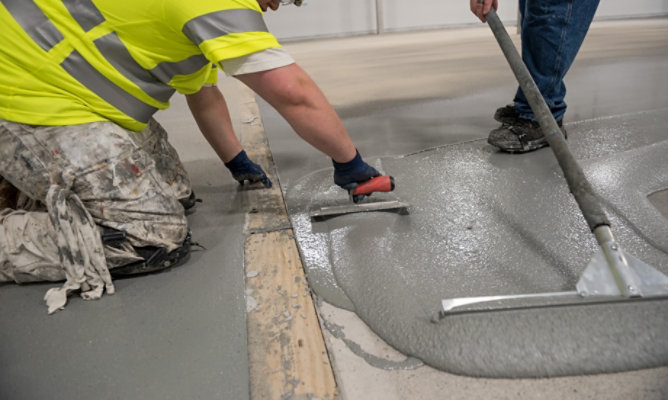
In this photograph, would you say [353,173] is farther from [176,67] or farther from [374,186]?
[176,67]

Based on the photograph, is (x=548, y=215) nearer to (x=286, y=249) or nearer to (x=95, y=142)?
(x=286, y=249)

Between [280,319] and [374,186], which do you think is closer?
[280,319]

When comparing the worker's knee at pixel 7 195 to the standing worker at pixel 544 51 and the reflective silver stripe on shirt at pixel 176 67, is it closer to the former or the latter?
the reflective silver stripe on shirt at pixel 176 67

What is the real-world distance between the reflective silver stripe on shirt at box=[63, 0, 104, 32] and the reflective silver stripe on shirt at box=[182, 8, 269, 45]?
0.83 ft

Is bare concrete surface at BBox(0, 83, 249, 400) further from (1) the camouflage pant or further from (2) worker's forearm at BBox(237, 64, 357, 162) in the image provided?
(2) worker's forearm at BBox(237, 64, 357, 162)

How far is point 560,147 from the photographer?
121 cm

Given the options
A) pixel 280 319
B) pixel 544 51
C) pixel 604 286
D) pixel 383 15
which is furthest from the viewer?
pixel 383 15

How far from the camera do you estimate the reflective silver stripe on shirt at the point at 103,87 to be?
1.16 metres

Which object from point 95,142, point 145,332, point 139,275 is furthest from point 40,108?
point 145,332

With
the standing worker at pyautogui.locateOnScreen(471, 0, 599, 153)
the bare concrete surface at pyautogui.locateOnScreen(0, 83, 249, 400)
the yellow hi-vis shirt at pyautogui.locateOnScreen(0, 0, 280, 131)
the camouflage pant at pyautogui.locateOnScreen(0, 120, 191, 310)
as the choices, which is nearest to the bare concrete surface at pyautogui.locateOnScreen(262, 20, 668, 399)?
the standing worker at pyautogui.locateOnScreen(471, 0, 599, 153)

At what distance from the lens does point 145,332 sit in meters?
0.99

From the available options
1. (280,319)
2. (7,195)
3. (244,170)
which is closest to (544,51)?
(244,170)

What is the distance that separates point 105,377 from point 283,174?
3.72 feet

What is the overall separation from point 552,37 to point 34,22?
1821mm
